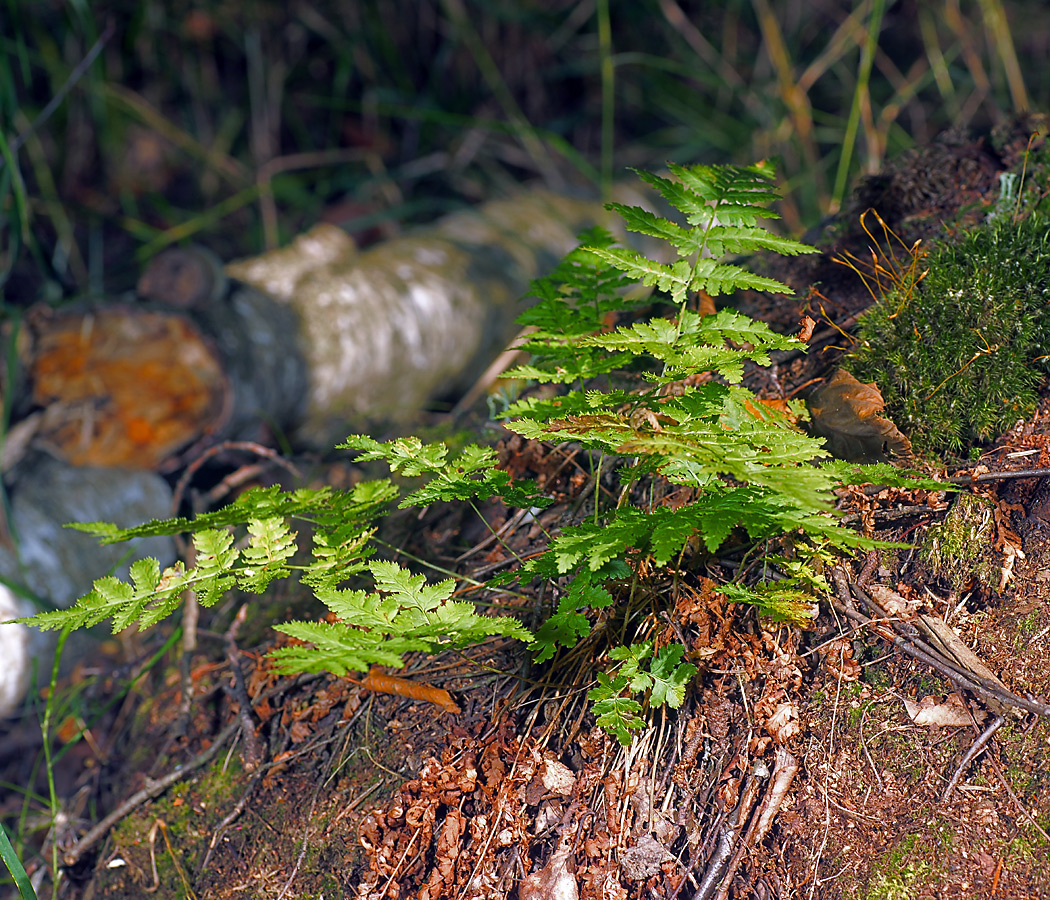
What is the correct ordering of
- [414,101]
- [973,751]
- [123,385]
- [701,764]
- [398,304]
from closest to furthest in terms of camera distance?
[973,751] → [701,764] → [123,385] → [398,304] → [414,101]

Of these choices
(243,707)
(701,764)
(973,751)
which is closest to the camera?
(973,751)

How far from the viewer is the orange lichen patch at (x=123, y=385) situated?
3.47 m

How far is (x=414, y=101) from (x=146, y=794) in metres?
5.83

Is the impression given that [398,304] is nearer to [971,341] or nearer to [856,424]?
[856,424]

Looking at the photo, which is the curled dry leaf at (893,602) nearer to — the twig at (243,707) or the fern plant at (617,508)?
the fern plant at (617,508)

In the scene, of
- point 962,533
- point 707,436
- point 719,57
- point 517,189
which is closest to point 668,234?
point 707,436

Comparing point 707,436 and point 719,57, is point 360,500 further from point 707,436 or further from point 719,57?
point 719,57

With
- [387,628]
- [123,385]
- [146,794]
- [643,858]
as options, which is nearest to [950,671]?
[643,858]

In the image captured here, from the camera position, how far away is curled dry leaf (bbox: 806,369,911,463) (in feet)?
5.97

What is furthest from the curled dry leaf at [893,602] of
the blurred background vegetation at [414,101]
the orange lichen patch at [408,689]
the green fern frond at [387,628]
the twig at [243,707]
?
the blurred background vegetation at [414,101]

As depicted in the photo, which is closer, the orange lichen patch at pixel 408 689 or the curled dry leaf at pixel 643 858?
the curled dry leaf at pixel 643 858

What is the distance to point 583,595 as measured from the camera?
1649mm

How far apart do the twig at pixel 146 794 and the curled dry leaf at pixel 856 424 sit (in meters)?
1.88

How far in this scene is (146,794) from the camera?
224cm
